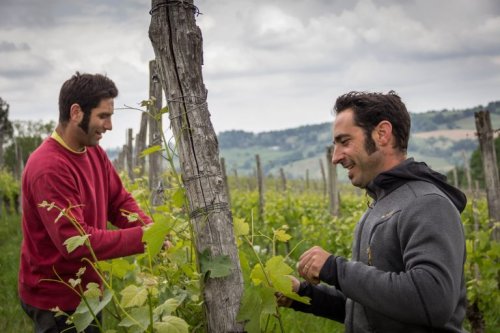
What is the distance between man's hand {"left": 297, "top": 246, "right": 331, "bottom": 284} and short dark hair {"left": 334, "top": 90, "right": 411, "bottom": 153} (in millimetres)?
477

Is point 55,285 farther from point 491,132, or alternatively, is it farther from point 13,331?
point 491,132

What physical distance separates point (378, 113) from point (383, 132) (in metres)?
0.08

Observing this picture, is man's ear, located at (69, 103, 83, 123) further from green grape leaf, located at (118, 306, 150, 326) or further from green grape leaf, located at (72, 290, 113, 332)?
green grape leaf, located at (118, 306, 150, 326)

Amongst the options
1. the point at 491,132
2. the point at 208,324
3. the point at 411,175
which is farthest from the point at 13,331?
the point at 491,132

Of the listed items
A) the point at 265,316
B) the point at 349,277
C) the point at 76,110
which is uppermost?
the point at 76,110

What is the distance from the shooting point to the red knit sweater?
9.05ft

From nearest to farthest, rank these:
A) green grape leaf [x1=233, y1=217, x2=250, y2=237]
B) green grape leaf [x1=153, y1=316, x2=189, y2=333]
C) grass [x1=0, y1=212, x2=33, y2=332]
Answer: green grape leaf [x1=153, y1=316, x2=189, y2=333] < green grape leaf [x1=233, y1=217, x2=250, y2=237] < grass [x1=0, y1=212, x2=33, y2=332]

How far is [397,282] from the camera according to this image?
6.33 feet

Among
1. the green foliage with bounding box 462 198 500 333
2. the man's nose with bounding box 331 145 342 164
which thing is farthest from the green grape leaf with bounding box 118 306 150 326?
the green foliage with bounding box 462 198 500 333

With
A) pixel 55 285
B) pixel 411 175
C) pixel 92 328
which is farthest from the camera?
pixel 92 328

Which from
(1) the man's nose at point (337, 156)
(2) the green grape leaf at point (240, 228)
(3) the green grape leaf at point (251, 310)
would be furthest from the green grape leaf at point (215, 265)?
(1) the man's nose at point (337, 156)

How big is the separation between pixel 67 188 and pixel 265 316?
126 cm

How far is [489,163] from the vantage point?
6617mm

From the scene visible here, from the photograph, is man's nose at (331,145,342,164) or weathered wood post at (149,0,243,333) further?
man's nose at (331,145,342,164)
